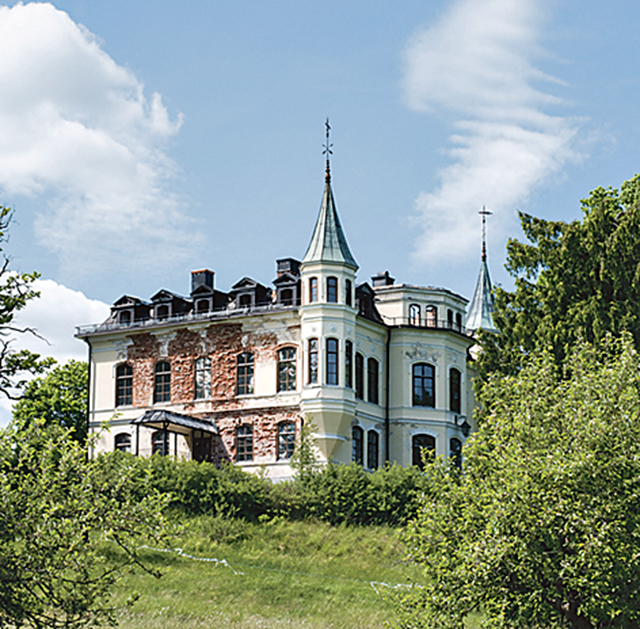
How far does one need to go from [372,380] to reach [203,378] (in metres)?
7.54

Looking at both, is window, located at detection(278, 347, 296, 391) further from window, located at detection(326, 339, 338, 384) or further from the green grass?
the green grass

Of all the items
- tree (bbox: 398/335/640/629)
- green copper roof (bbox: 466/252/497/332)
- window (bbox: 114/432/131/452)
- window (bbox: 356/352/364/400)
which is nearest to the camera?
tree (bbox: 398/335/640/629)

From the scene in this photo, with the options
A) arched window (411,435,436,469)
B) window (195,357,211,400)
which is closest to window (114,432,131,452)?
window (195,357,211,400)

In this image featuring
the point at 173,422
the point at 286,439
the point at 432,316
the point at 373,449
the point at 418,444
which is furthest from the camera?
the point at 432,316

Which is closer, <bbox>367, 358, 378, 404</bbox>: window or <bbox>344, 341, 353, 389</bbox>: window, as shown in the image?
<bbox>344, 341, 353, 389</bbox>: window

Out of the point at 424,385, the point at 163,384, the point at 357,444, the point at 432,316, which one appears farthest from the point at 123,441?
the point at 432,316

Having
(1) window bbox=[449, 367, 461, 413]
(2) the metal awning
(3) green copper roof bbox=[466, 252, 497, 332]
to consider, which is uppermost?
(3) green copper roof bbox=[466, 252, 497, 332]

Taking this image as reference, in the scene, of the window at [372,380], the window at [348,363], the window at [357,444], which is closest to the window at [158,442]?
the window at [357,444]

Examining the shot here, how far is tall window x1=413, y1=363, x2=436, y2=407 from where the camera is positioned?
45388 mm

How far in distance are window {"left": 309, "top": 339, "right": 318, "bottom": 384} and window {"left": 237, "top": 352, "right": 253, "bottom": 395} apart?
3.18 meters

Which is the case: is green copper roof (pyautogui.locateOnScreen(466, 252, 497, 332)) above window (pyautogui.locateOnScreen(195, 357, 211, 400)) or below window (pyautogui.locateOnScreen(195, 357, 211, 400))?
above

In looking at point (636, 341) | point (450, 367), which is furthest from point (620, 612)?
point (450, 367)

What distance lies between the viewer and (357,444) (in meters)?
42.9

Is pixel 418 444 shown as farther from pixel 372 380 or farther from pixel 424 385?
pixel 372 380
